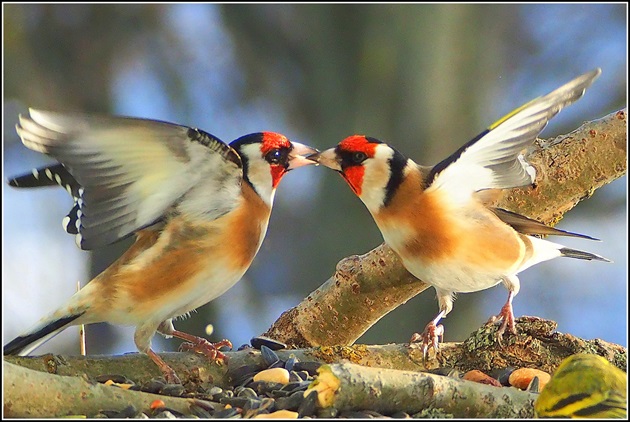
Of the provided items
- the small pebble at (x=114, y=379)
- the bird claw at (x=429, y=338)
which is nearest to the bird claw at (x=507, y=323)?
the bird claw at (x=429, y=338)

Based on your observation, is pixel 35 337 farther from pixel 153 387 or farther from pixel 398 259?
pixel 398 259

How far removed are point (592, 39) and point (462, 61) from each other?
39.7 inches

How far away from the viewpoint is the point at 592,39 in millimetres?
6562

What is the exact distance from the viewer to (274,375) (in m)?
2.25

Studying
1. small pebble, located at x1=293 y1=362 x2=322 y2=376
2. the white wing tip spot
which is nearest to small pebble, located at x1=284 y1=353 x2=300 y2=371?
small pebble, located at x1=293 y1=362 x2=322 y2=376

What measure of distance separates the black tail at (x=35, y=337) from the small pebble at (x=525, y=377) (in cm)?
126

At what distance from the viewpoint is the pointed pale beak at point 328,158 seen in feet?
8.21

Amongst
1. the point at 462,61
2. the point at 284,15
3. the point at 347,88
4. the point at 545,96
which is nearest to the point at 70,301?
the point at 545,96

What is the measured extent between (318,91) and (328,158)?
14.2 feet

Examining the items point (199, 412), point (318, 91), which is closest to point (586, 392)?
point (199, 412)

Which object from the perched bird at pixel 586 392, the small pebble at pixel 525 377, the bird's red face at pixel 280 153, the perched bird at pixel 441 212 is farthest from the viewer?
the perched bird at pixel 441 212

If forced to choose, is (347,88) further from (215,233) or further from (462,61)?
(215,233)

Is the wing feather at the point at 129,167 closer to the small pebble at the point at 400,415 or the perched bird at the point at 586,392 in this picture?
the small pebble at the point at 400,415

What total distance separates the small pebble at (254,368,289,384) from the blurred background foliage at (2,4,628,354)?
356 centimetres
